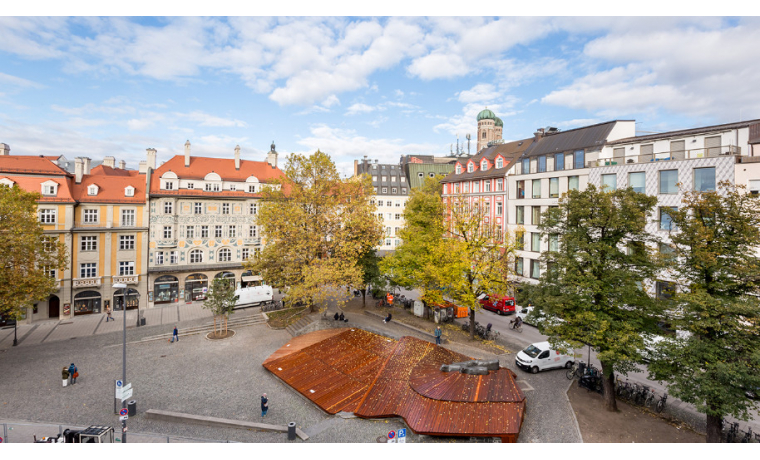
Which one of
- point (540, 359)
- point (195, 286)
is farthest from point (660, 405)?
point (195, 286)

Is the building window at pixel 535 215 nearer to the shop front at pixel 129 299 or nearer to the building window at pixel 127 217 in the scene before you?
the shop front at pixel 129 299

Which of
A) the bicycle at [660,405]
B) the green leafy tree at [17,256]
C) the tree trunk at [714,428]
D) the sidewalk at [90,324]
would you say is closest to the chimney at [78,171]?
the green leafy tree at [17,256]

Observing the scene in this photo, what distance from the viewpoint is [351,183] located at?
111ft

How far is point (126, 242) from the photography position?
131 ft

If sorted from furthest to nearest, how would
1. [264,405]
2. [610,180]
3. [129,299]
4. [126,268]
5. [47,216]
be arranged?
[129,299], [126,268], [47,216], [610,180], [264,405]

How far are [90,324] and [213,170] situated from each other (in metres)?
20.5

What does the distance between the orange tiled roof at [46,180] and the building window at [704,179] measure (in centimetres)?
5493

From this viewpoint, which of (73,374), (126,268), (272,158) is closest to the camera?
(73,374)

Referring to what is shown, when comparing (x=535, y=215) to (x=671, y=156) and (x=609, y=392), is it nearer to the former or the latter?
(x=671, y=156)

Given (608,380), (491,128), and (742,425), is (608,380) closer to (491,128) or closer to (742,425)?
(742,425)

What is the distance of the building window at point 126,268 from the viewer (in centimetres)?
3966

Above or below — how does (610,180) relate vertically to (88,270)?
above

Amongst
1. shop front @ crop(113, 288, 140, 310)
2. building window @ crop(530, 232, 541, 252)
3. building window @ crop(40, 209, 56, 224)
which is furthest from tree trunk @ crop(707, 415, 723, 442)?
building window @ crop(40, 209, 56, 224)

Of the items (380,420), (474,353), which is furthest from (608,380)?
(380,420)
